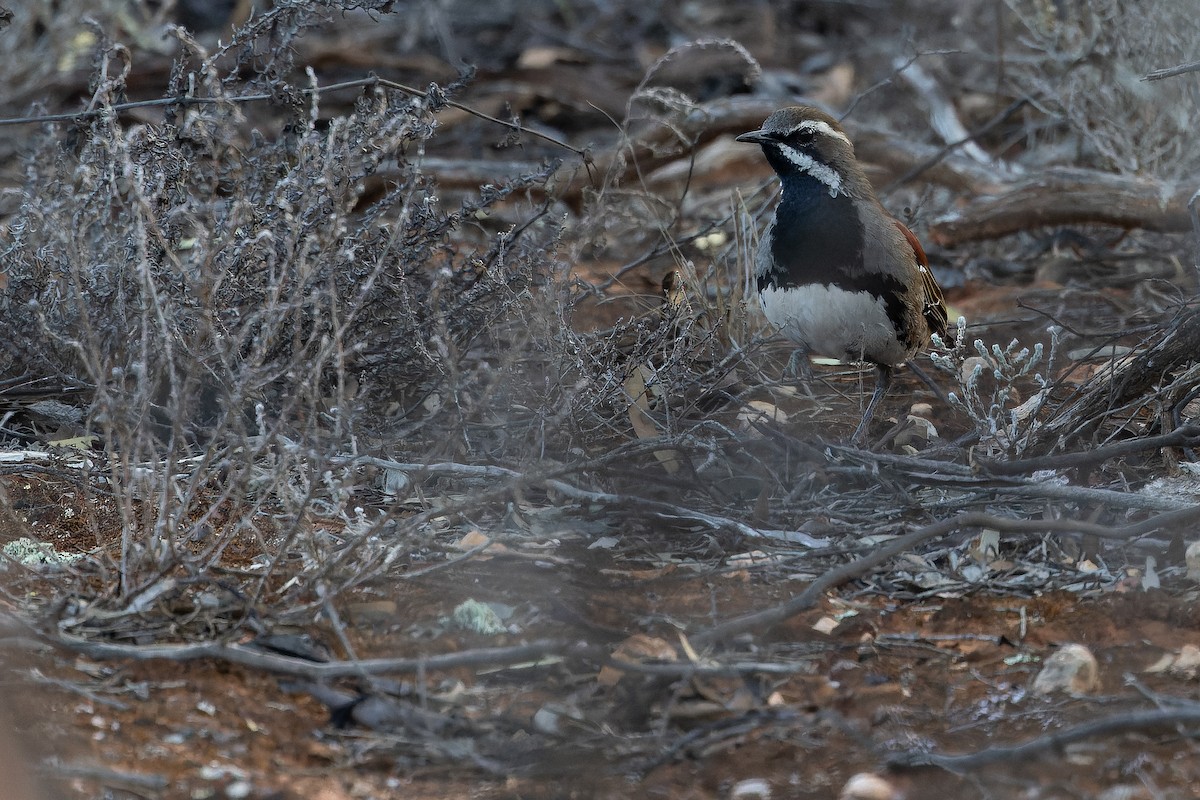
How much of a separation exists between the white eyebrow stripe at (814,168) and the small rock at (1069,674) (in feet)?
7.31

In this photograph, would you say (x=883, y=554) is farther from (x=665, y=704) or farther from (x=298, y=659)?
(x=298, y=659)

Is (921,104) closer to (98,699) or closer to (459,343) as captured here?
(459,343)

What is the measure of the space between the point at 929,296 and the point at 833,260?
0.62 metres

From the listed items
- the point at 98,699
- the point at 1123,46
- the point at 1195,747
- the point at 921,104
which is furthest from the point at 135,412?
the point at 921,104

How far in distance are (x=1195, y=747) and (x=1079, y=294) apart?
408cm

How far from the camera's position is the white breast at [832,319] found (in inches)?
184

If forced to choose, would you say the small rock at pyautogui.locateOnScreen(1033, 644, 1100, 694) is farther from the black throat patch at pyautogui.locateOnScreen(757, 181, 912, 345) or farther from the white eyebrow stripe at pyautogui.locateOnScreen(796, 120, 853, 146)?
the white eyebrow stripe at pyautogui.locateOnScreen(796, 120, 853, 146)

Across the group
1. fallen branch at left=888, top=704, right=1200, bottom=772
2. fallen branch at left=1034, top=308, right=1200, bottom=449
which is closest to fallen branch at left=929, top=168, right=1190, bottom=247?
fallen branch at left=1034, top=308, right=1200, bottom=449

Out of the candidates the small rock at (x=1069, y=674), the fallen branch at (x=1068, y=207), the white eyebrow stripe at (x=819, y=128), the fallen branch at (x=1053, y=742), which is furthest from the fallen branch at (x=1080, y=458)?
the fallen branch at (x=1068, y=207)

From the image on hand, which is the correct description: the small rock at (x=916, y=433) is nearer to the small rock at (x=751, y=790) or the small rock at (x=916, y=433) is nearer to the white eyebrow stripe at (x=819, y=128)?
the white eyebrow stripe at (x=819, y=128)

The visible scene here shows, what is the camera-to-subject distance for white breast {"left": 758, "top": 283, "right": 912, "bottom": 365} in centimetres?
468

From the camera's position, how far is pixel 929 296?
16.8 feet

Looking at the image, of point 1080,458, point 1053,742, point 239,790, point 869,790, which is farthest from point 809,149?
point 239,790

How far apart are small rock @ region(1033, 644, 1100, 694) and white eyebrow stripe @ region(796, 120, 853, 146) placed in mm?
2481
